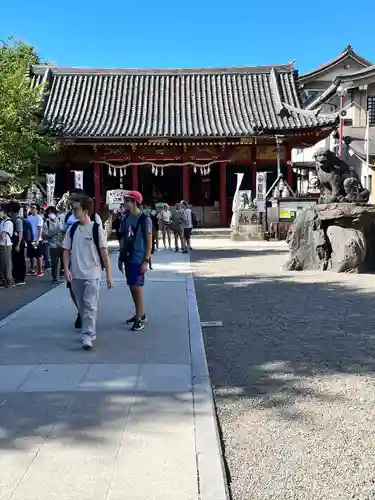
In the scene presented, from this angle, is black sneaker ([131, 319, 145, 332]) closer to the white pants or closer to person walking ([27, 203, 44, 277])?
the white pants

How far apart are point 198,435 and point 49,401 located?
137cm

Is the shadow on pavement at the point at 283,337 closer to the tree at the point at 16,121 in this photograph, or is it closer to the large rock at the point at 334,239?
the large rock at the point at 334,239

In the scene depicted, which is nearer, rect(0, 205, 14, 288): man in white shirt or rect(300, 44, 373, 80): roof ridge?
rect(0, 205, 14, 288): man in white shirt

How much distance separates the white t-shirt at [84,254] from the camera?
20.1 ft

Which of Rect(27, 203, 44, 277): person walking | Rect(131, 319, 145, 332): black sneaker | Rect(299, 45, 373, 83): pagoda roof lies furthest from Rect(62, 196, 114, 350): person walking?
Rect(299, 45, 373, 83): pagoda roof

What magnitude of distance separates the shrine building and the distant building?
263 centimetres

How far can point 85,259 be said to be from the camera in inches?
242

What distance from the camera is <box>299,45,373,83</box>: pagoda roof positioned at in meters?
38.0

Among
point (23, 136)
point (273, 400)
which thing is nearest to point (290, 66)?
point (23, 136)

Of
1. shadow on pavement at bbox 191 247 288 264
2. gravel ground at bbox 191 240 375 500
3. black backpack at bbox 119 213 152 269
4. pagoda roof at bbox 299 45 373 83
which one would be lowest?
gravel ground at bbox 191 240 375 500

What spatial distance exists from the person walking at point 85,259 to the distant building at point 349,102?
22.4 meters

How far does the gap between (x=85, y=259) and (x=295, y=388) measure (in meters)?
2.70

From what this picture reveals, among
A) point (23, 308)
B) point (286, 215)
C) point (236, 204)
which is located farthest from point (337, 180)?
point (236, 204)

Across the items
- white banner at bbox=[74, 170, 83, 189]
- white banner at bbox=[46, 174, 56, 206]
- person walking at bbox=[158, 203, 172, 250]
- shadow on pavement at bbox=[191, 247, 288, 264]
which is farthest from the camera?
white banner at bbox=[74, 170, 83, 189]
